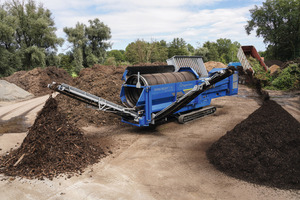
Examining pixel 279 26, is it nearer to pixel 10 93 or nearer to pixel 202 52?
pixel 202 52

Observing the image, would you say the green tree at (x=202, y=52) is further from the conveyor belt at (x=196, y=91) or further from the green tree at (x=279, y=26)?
the conveyor belt at (x=196, y=91)

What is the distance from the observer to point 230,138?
664 cm

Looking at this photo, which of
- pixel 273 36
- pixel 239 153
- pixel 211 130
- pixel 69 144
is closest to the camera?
pixel 239 153

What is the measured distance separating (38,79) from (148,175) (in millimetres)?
20065

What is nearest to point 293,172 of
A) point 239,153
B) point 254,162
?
point 254,162

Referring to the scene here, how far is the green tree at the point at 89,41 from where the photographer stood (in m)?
38.6

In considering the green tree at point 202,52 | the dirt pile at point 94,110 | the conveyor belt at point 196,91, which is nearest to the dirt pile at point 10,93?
the dirt pile at point 94,110

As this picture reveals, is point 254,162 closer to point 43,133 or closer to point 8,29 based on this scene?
point 43,133

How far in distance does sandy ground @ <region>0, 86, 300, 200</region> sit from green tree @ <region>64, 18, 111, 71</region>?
3166cm

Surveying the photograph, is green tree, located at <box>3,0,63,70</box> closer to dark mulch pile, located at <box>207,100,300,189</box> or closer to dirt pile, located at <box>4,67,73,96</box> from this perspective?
dirt pile, located at <box>4,67,73,96</box>

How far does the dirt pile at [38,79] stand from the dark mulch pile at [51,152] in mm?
15099

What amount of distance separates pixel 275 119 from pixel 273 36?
30705 mm

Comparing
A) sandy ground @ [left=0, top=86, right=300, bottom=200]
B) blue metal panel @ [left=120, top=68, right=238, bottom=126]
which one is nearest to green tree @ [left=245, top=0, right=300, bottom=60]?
blue metal panel @ [left=120, top=68, right=238, bottom=126]

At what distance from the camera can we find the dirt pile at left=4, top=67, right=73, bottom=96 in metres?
21.2
